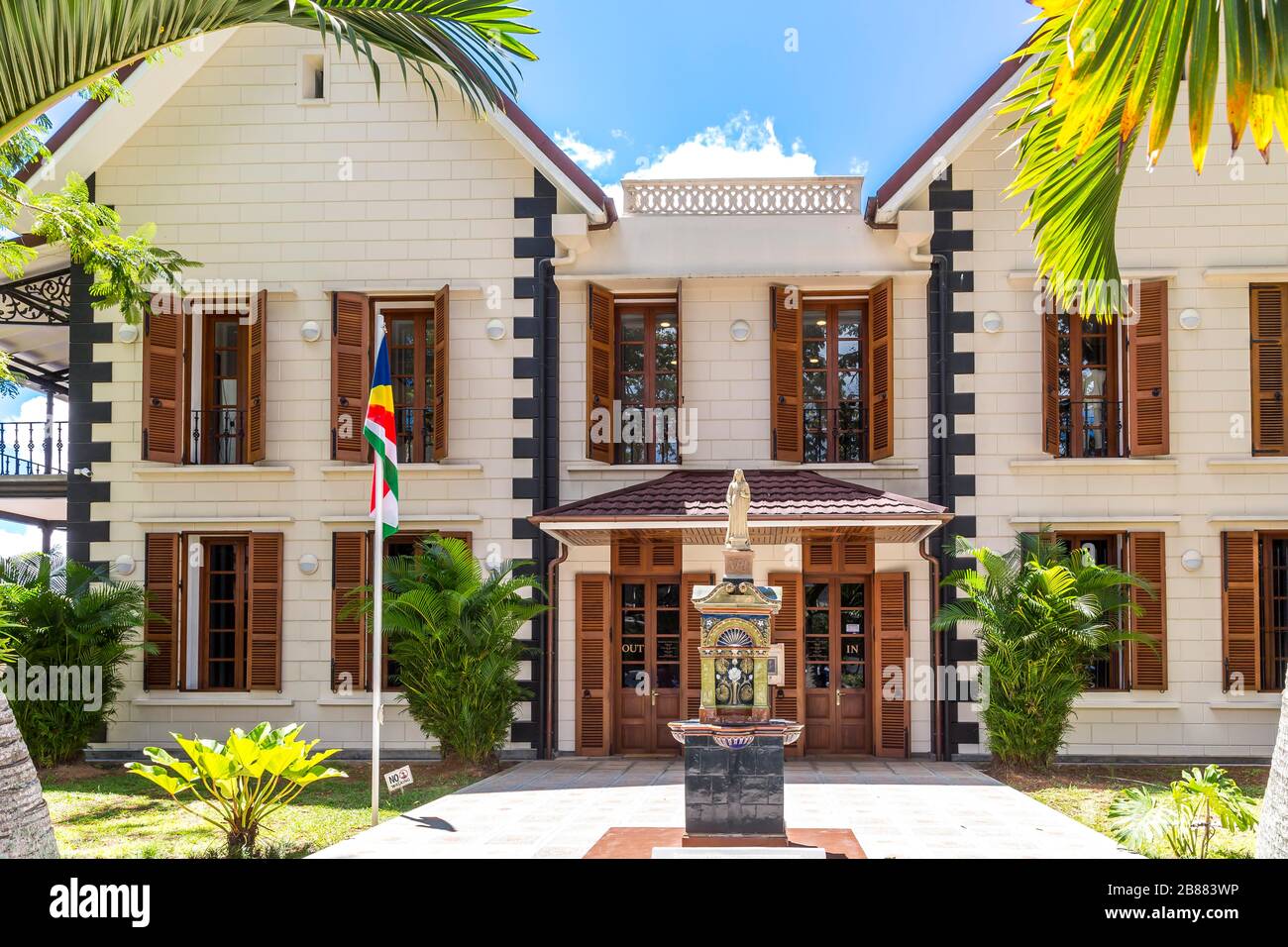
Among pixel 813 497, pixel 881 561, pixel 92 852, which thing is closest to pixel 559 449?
pixel 813 497

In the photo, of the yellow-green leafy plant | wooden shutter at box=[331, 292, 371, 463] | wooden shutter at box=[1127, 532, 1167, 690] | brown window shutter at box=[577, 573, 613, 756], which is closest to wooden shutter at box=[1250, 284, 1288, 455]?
wooden shutter at box=[1127, 532, 1167, 690]

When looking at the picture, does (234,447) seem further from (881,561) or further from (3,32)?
(3,32)

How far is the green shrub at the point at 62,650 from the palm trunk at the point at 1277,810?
11640mm

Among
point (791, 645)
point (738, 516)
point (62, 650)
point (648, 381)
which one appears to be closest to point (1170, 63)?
point (738, 516)

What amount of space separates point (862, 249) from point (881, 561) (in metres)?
3.84

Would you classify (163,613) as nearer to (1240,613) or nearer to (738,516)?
(738,516)

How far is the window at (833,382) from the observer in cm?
1401

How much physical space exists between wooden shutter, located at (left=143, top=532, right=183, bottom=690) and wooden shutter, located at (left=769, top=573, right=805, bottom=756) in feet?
24.1

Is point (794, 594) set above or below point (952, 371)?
below

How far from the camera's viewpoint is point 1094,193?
6.45 metres

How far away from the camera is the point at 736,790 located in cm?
807

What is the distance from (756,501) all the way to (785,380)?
194 centimetres

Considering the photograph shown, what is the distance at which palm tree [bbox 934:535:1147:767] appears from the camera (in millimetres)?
11789
